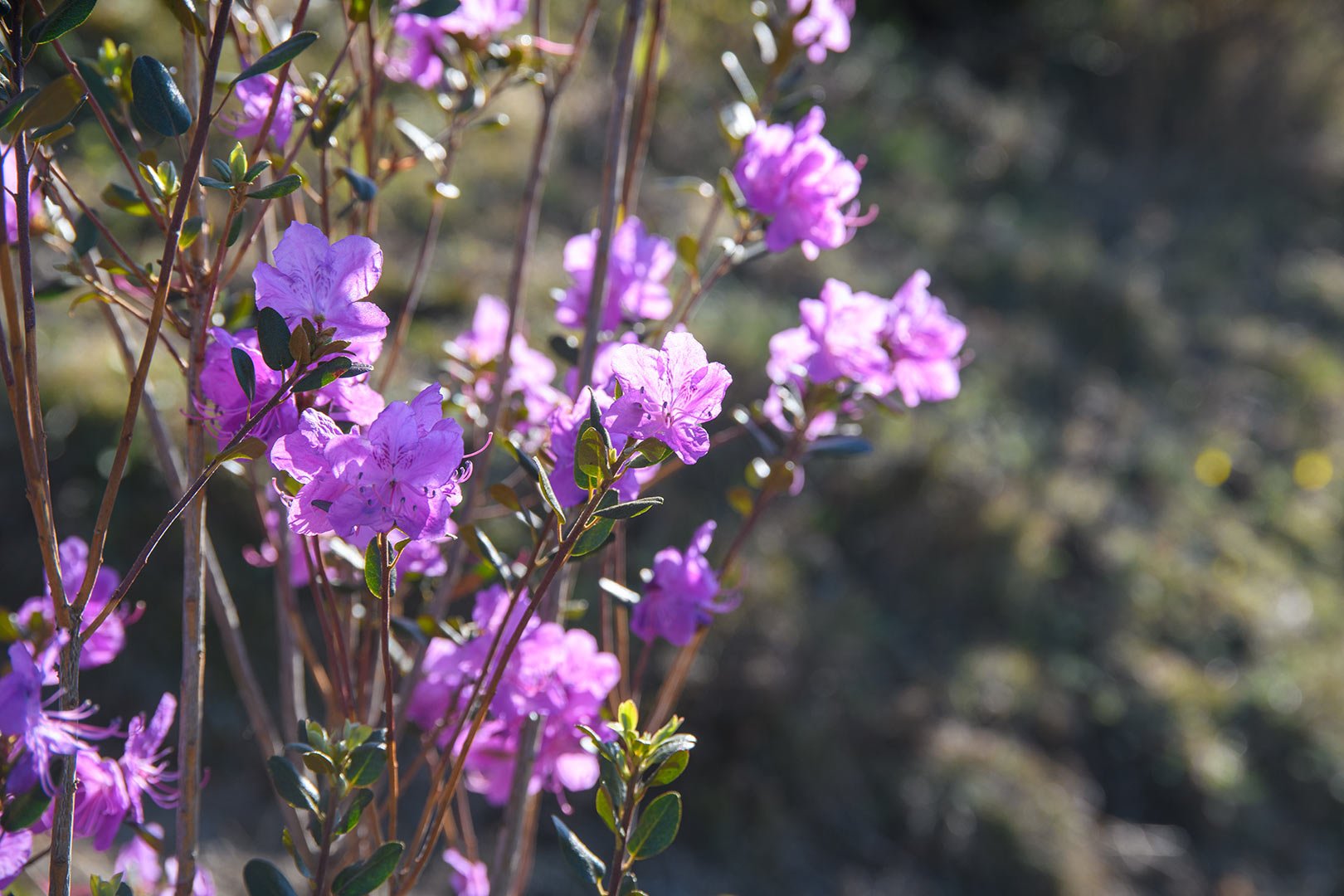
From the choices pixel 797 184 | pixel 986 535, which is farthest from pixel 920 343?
pixel 986 535

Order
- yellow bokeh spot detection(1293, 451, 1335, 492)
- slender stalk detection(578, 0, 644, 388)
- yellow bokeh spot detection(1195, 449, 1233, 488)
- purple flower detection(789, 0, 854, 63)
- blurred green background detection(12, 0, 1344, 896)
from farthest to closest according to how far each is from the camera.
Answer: yellow bokeh spot detection(1293, 451, 1335, 492)
yellow bokeh spot detection(1195, 449, 1233, 488)
blurred green background detection(12, 0, 1344, 896)
purple flower detection(789, 0, 854, 63)
slender stalk detection(578, 0, 644, 388)

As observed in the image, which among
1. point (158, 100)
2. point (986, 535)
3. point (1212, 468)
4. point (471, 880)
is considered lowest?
point (1212, 468)

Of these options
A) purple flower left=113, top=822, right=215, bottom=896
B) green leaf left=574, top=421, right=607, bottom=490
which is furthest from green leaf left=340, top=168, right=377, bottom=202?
purple flower left=113, top=822, right=215, bottom=896

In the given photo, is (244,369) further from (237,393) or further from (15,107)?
(15,107)

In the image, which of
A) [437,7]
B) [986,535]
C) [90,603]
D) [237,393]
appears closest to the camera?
[237,393]

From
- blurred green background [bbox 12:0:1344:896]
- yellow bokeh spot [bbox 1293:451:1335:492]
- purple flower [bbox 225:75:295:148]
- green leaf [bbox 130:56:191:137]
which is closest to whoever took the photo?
green leaf [bbox 130:56:191:137]

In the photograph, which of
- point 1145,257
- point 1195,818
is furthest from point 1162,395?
point 1195,818

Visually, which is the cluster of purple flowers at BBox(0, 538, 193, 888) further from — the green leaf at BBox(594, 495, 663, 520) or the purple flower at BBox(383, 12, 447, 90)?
the purple flower at BBox(383, 12, 447, 90)
